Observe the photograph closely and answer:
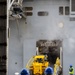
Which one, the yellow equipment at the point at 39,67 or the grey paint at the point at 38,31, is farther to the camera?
the grey paint at the point at 38,31

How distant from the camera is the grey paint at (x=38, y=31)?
26.7m

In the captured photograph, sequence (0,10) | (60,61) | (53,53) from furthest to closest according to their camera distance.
A: (53,53)
(60,61)
(0,10)

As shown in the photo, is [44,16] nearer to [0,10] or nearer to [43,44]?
[43,44]

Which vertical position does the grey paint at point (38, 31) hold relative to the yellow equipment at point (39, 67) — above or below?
above

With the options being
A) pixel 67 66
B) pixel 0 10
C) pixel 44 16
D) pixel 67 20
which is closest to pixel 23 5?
pixel 44 16

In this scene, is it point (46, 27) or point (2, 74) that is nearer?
point (2, 74)

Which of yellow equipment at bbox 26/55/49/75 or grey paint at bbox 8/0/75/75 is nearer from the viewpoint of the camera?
yellow equipment at bbox 26/55/49/75

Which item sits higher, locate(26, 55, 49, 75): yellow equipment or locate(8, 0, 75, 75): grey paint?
locate(8, 0, 75, 75): grey paint

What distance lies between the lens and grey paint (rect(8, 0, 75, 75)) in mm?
26672

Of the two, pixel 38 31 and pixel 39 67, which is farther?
pixel 38 31

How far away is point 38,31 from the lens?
27031mm

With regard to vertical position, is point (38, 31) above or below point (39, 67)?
above

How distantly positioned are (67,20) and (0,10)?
20.4m

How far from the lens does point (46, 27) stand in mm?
27094
